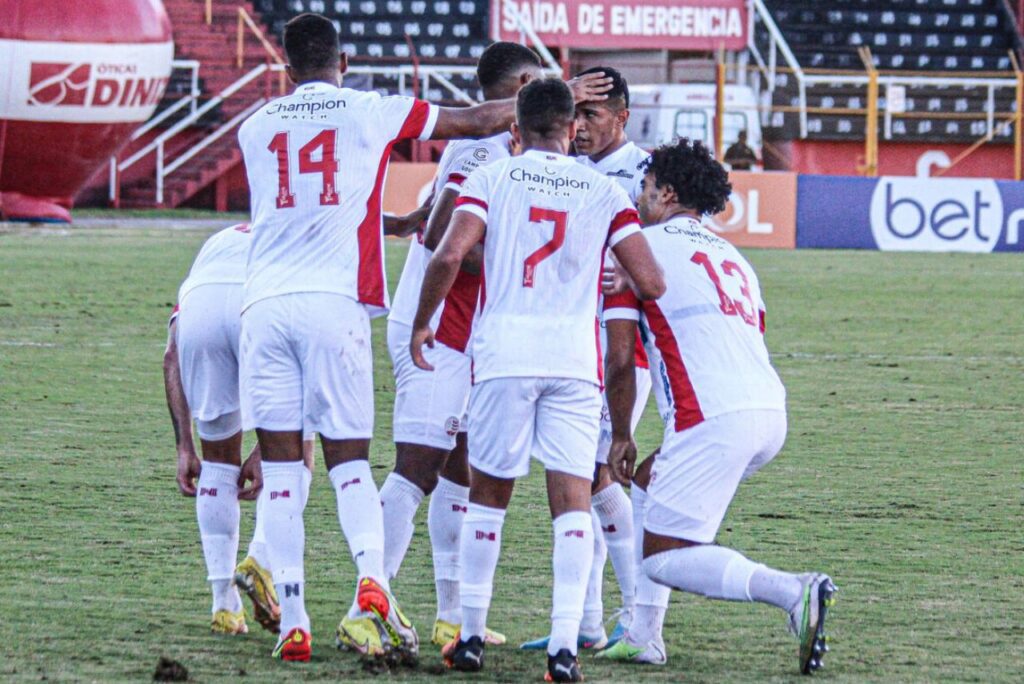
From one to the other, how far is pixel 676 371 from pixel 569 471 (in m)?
0.44

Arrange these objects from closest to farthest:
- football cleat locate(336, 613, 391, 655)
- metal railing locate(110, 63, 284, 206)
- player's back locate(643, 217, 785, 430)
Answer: football cleat locate(336, 613, 391, 655), player's back locate(643, 217, 785, 430), metal railing locate(110, 63, 284, 206)

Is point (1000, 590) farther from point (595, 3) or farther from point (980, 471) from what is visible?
point (595, 3)

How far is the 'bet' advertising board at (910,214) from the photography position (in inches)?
1011

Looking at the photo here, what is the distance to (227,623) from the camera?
5.81 m

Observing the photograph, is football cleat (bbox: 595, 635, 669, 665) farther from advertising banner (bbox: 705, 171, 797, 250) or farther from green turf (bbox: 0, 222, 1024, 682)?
advertising banner (bbox: 705, 171, 797, 250)

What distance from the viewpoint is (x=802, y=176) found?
26188 millimetres

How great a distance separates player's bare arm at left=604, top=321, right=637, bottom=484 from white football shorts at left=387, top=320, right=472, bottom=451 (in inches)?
27.6

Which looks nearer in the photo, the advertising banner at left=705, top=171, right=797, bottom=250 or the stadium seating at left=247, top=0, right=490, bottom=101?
the advertising banner at left=705, top=171, right=797, bottom=250

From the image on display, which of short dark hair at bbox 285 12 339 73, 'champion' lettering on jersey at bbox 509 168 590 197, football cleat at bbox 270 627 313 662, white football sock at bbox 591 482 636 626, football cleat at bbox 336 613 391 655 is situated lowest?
football cleat at bbox 270 627 313 662

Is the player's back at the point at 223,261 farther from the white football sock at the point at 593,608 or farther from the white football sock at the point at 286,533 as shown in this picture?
the white football sock at the point at 593,608

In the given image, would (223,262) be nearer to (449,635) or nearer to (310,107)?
(310,107)

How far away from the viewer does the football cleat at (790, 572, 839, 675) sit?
511 centimetres

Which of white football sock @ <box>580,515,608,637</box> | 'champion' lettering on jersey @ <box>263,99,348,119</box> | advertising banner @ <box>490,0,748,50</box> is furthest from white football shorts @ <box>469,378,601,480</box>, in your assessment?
advertising banner @ <box>490,0,748,50</box>

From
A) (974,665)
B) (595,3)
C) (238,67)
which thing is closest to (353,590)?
(974,665)
